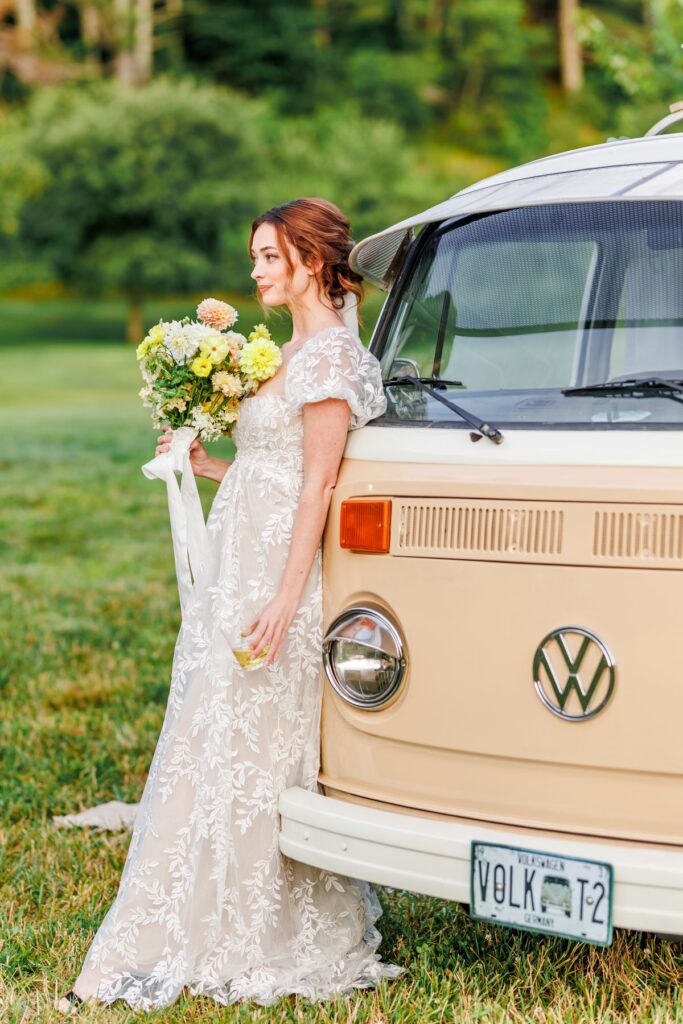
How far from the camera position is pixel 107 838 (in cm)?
Result: 451

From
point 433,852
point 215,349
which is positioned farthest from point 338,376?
point 433,852

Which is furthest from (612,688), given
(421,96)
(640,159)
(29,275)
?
(421,96)

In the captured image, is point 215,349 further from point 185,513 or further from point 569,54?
point 569,54

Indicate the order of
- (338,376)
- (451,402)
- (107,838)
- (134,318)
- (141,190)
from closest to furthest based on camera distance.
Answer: (451,402) → (338,376) → (107,838) → (141,190) → (134,318)

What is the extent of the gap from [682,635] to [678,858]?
0.47m

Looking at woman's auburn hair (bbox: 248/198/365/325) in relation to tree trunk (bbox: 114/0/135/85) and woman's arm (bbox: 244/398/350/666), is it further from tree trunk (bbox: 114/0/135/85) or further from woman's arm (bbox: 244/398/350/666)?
tree trunk (bbox: 114/0/135/85)

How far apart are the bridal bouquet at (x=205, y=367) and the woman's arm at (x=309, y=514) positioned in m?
0.24

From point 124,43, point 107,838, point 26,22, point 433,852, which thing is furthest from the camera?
point 124,43

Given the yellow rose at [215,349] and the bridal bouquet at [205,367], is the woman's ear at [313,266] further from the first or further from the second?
the yellow rose at [215,349]

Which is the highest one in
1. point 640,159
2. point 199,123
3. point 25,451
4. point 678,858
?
point 199,123

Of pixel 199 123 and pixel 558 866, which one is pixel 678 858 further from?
pixel 199 123

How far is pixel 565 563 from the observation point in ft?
9.09

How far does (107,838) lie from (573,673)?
2.37 metres

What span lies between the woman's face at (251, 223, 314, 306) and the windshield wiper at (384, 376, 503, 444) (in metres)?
0.37
